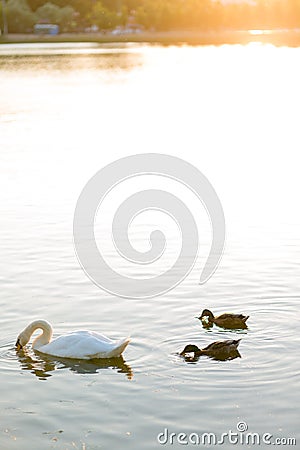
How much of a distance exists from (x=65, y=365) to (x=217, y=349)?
5.74 feet

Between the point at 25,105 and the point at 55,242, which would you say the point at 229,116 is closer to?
the point at 25,105

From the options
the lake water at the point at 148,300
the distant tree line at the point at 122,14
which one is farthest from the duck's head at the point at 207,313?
the distant tree line at the point at 122,14

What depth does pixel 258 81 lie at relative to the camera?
55.4 m

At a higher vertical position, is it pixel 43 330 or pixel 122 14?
pixel 122 14

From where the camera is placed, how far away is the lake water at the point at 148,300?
32.2ft

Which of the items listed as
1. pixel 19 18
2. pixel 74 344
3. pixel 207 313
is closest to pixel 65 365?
pixel 74 344

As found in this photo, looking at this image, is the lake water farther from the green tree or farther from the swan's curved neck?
the green tree

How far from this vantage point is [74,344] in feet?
37.1

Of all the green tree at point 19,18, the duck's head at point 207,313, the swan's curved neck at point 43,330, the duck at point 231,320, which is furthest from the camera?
the green tree at point 19,18

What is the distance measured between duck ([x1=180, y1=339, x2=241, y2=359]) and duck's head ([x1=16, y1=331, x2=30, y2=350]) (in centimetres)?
189

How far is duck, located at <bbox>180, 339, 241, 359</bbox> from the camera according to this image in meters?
11.0

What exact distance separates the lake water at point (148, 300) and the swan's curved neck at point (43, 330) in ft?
0.47

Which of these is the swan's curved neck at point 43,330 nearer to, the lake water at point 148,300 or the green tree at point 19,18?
the lake water at point 148,300

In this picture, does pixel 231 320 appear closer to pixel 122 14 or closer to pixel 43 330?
pixel 43 330
